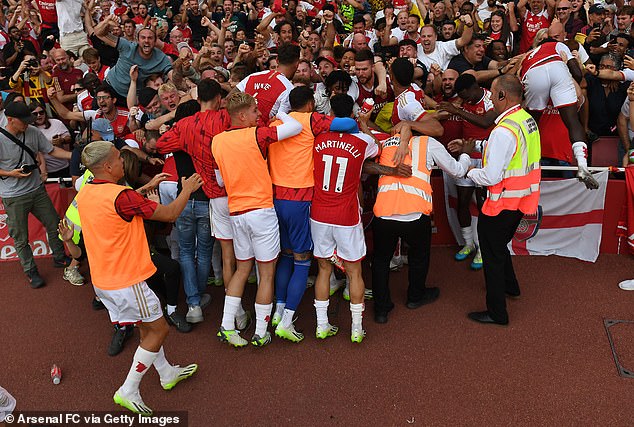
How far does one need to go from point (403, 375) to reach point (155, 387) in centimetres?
212

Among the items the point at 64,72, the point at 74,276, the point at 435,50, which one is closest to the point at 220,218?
the point at 74,276

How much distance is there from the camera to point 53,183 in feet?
21.8

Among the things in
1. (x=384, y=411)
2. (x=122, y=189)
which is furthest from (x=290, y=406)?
(x=122, y=189)

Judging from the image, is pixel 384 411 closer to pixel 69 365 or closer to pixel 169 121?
pixel 69 365

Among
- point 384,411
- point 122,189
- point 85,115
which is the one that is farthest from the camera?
point 85,115

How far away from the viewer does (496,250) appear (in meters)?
4.72

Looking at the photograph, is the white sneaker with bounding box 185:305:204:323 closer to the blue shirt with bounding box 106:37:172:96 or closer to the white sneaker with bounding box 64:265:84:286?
the white sneaker with bounding box 64:265:84:286

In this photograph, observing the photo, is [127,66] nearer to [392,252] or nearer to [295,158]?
[295,158]

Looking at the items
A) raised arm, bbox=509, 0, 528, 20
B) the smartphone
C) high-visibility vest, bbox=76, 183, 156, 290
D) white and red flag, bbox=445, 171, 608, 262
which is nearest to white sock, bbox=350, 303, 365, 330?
high-visibility vest, bbox=76, 183, 156, 290

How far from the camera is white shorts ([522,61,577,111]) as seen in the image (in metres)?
5.63

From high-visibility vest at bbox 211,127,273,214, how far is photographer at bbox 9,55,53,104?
526cm

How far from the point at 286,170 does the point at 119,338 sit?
A: 90.6 inches

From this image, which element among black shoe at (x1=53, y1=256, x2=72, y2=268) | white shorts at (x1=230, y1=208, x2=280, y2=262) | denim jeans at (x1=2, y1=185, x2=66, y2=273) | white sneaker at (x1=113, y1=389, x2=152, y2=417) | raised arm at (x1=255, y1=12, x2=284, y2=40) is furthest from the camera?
raised arm at (x1=255, y1=12, x2=284, y2=40)

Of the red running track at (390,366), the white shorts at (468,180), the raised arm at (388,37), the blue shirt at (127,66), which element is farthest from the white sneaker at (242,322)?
the raised arm at (388,37)
